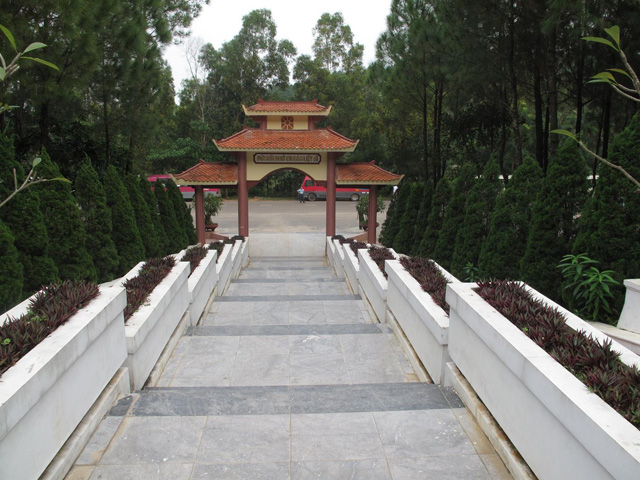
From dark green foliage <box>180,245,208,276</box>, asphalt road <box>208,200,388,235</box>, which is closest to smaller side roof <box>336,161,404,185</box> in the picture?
asphalt road <box>208,200,388,235</box>

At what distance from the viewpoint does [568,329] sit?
316 centimetres

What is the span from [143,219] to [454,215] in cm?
654

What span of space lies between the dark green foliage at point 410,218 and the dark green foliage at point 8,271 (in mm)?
9018

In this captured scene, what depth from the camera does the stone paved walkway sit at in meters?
2.73

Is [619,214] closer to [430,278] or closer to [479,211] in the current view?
[430,278]

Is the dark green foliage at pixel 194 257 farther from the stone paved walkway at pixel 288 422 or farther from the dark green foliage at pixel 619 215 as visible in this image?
the dark green foliage at pixel 619 215

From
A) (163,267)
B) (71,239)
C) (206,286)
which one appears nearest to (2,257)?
(71,239)

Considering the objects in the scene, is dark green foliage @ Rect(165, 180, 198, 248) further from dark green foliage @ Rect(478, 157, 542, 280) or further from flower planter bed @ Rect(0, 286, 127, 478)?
flower planter bed @ Rect(0, 286, 127, 478)

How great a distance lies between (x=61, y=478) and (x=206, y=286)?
4671 millimetres

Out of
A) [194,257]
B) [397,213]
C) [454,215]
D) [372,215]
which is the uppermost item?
[454,215]

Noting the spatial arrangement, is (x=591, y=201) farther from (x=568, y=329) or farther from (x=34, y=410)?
(x=34, y=410)

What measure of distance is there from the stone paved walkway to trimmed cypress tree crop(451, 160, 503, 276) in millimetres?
3794

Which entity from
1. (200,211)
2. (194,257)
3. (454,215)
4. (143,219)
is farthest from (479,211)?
Answer: (200,211)

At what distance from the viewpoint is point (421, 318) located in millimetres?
4492
